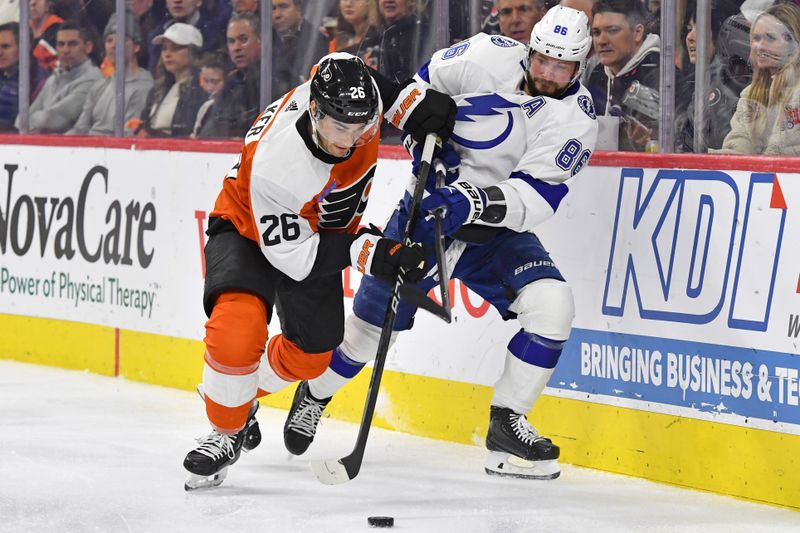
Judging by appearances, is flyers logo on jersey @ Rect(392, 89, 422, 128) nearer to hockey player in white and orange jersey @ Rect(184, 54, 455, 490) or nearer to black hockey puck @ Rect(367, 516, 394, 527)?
hockey player in white and orange jersey @ Rect(184, 54, 455, 490)

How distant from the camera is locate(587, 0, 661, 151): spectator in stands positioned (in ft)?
13.9

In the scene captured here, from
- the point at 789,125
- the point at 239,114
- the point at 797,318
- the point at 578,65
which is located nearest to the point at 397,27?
the point at 239,114

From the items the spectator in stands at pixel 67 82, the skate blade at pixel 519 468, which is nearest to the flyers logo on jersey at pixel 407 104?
the skate blade at pixel 519 468

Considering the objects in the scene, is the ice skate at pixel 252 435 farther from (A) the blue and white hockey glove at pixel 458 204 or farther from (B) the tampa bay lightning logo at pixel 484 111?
(B) the tampa bay lightning logo at pixel 484 111

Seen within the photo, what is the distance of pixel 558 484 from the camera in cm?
394

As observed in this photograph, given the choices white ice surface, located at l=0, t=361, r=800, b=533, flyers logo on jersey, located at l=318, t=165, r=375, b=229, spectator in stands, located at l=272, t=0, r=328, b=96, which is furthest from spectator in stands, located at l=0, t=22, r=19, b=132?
flyers logo on jersey, located at l=318, t=165, r=375, b=229

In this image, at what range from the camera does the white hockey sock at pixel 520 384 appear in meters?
3.88

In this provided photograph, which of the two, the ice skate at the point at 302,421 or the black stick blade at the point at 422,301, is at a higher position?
the black stick blade at the point at 422,301

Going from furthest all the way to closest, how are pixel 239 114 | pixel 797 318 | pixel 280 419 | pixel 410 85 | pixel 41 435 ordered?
1. pixel 239 114
2. pixel 280 419
3. pixel 41 435
4. pixel 410 85
5. pixel 797 318

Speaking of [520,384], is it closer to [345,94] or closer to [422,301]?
[422,301]

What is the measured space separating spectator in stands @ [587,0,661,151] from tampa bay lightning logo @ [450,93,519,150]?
0.50 meters

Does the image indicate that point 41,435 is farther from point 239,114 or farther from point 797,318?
point 797,318

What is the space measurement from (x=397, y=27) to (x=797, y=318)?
195 cm

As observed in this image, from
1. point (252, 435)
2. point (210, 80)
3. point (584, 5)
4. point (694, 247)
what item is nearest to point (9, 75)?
point (210, 80)
